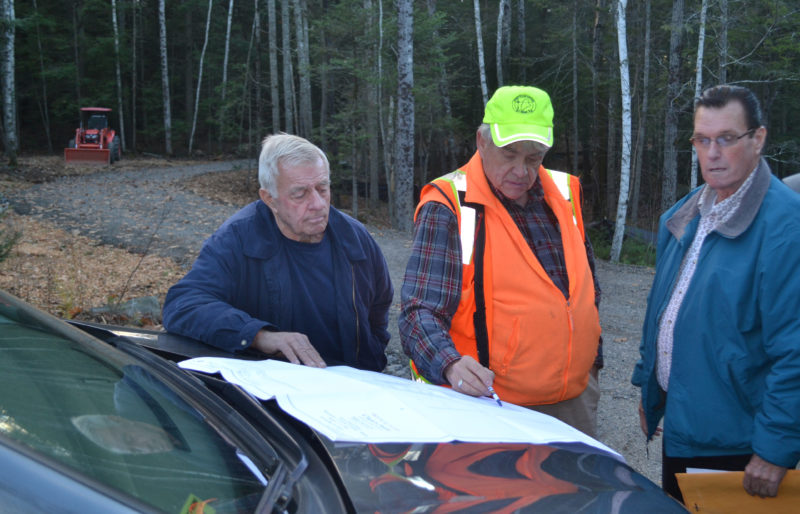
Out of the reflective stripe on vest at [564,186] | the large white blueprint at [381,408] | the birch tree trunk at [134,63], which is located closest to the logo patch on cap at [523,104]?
the reflective stripe on vest at [564,186]

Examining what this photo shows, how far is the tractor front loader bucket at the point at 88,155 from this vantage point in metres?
23.8

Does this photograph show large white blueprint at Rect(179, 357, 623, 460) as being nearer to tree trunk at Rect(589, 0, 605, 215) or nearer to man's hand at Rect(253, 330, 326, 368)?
man's hand at Rect(253, 330, 326, 368)

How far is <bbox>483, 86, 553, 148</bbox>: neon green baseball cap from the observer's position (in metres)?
2.45

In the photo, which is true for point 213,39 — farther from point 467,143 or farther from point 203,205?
point 203,205

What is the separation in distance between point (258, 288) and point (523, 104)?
1336mm

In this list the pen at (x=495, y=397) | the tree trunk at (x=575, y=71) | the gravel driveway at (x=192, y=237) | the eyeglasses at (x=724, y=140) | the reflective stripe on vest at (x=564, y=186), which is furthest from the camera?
the tree trunk at (x=575, y=71)

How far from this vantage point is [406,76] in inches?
641

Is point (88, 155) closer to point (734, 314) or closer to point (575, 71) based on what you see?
Answer: point (575, 71)

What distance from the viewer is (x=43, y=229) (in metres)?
11.8

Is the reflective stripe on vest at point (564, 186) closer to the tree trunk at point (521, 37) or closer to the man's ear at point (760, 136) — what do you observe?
the man's ear at point (760, 136)

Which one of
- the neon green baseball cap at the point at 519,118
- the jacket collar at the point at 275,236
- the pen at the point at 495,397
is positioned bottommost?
the pen at the point at 495,397

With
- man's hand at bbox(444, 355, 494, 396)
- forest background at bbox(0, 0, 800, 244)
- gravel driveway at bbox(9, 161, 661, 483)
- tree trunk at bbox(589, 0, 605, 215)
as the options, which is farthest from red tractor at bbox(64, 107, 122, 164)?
man's hand at bbox(444, 355, 494, 396)

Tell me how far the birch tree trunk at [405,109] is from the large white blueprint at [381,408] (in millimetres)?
14796

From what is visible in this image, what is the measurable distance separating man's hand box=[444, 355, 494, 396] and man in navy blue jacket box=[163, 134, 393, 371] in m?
0.70
